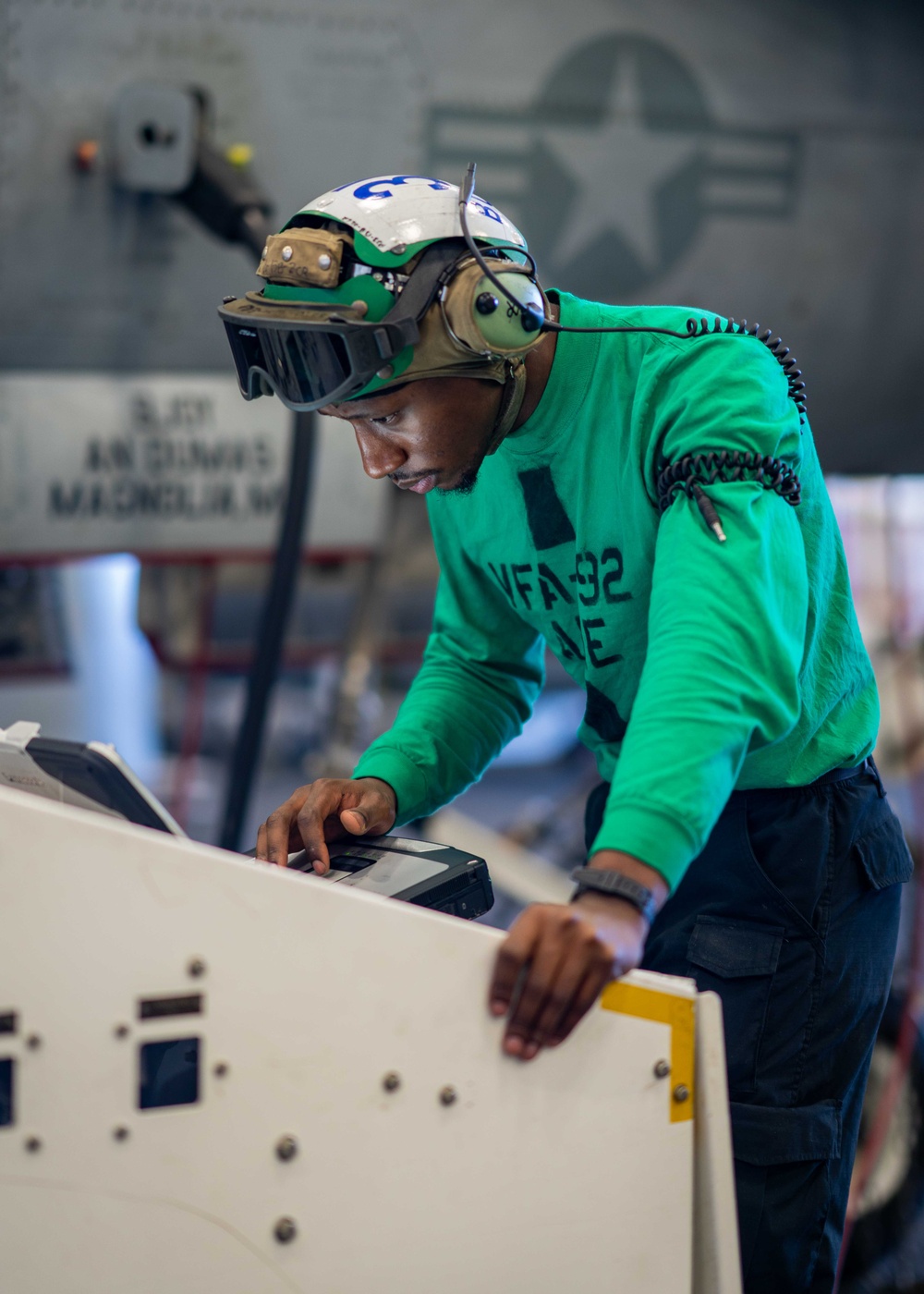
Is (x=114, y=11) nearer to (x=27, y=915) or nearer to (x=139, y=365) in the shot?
(x=139, y=365)

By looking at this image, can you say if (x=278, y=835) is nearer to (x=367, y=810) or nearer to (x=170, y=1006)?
(x=367, y=810)

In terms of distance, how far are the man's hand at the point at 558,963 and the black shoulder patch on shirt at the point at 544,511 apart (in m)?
0.39

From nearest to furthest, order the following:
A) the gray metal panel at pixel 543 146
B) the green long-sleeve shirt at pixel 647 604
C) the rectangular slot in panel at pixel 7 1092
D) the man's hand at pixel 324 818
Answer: the rectangular slot in panel at pixel 7 1092
the green long-sleeve shirt at pixel 647 604
the man's hand at pixel 324 818
the gray metal panel at pixel 543 146

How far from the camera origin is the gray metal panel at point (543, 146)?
2.31m

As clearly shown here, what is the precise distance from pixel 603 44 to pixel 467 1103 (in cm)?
228

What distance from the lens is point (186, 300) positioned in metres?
2.47

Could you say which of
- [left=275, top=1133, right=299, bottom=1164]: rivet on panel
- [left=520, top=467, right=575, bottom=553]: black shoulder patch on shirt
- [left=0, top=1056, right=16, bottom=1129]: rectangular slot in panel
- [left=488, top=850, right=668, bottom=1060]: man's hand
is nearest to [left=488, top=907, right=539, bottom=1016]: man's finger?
[left=488, top=850, right=668, bottom=1060]: man's hand

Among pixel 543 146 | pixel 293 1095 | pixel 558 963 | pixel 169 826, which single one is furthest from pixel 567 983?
pixel 543 146

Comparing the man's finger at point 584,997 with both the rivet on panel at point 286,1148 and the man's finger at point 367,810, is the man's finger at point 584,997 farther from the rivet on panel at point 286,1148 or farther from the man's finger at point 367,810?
the man's finger at point 367,810

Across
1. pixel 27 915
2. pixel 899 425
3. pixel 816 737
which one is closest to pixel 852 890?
pixel 816 737

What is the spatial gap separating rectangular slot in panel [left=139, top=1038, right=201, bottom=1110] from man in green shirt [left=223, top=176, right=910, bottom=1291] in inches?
8.1

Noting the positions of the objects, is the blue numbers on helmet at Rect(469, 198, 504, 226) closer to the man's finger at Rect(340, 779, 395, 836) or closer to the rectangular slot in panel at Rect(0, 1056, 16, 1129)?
the man's finger at Rect(340, 779, 395, 836)

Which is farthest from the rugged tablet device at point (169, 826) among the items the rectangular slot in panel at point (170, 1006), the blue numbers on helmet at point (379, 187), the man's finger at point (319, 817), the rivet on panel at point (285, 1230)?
the blue numbers on helmet at point (379, 187)

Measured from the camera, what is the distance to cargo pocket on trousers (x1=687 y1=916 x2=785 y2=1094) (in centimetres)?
112
